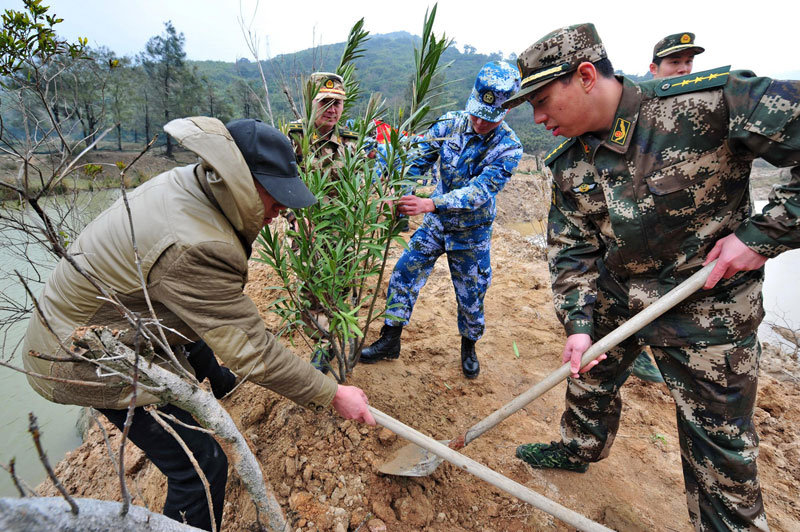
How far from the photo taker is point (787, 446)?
105 inches

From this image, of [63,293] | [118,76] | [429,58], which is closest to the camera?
[63,293]

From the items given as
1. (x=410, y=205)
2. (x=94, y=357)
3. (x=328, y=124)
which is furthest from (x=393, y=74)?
(x=94, y=357)

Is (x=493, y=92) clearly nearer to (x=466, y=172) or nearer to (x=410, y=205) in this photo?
(x=466, y=172)

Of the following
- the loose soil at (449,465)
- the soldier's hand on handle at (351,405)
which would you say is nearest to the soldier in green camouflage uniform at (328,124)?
the soldier's hand on handle at (351,405)

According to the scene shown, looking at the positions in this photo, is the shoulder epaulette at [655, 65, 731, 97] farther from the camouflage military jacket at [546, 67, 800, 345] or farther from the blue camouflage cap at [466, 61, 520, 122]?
the blue camouflage cap at [466, 61, 520, 122]

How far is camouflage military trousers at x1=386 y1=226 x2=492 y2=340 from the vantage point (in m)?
3.06

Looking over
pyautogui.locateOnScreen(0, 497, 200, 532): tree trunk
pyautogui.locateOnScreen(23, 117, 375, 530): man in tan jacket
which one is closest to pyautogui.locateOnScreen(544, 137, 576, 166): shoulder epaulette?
pyautogui.locateOnScreen(23, 117, 375, 530): man in tan jacket

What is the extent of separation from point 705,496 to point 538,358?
198cm

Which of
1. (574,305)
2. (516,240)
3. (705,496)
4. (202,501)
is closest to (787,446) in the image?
(705,496)

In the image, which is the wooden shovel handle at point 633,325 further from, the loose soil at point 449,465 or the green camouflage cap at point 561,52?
the green camouflage cap at point 561,52

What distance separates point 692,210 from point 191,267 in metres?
1.97

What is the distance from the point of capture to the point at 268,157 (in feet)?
4.73

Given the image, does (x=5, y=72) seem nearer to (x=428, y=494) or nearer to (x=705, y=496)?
(x=428, y=494)

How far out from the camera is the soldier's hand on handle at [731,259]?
1.48 metres
